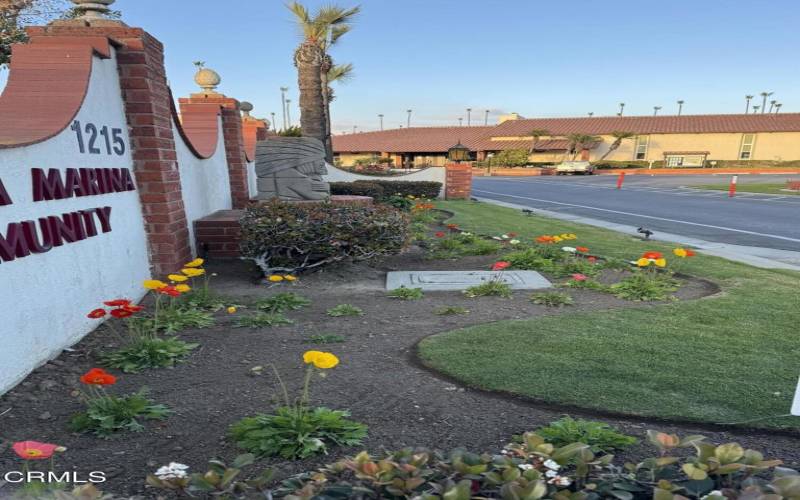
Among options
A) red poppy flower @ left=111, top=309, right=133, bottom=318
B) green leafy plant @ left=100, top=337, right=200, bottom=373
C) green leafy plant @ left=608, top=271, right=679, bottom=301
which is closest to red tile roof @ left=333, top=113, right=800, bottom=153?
green leafy plant @ left=608, top=271, right=679, bottom=301

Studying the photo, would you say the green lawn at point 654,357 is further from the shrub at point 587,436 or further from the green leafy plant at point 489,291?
the green leafy plant at point 489,291

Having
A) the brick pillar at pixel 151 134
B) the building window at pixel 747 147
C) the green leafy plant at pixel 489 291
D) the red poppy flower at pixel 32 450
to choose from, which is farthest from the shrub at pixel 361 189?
the building window at pixel 747 147

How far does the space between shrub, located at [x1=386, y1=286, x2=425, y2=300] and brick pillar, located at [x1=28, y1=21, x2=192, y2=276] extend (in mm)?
2186

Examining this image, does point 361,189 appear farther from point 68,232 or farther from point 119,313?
point 119,313

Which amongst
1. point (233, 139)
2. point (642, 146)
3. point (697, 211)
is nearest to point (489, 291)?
point (233, 139)

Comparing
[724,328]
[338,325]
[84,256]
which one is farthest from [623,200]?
[84,256]

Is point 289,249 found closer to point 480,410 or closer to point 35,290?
point 35,290

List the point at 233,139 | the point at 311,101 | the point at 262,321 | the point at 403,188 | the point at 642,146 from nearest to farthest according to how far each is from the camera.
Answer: the point at 262,321, the point at 233,139, the point at 311,101, the point at 403,188, the point at 642,146

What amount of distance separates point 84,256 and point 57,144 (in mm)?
777

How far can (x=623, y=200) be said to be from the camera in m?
18.0

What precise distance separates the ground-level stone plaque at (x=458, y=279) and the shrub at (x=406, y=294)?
215 millimetres

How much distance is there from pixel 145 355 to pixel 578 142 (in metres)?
49.2

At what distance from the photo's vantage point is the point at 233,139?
8641 mm

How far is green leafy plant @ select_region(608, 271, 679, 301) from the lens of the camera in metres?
4.71
